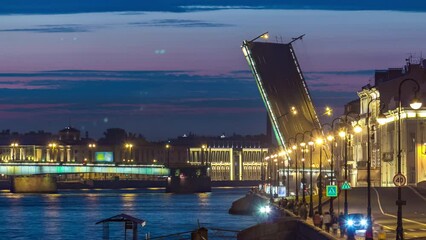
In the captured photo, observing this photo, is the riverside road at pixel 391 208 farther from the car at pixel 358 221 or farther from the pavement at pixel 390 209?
the car at pixel 358 221

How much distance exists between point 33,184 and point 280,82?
8649 centimetres

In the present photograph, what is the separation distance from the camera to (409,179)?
211 ft

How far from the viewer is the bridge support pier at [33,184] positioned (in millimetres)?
147500

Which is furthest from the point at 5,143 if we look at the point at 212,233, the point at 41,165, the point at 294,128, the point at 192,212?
the point at 212,233

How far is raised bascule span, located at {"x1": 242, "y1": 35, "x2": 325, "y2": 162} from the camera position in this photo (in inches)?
2514

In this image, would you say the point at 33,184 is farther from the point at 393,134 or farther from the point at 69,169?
the point at 393,134

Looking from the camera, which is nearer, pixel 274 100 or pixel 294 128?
pixel 274 100

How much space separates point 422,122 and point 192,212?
21.2 metres

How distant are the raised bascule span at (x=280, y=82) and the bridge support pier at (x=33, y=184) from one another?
270 feet

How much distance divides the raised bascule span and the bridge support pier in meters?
82.2

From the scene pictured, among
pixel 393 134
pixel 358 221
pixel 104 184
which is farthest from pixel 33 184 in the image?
pixel 358 221

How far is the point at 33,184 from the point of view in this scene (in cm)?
14775

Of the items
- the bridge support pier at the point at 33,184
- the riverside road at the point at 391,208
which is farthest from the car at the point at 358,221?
the bridge support pier at the point at 33,184

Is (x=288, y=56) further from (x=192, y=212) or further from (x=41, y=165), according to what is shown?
(x=41, y=165)
